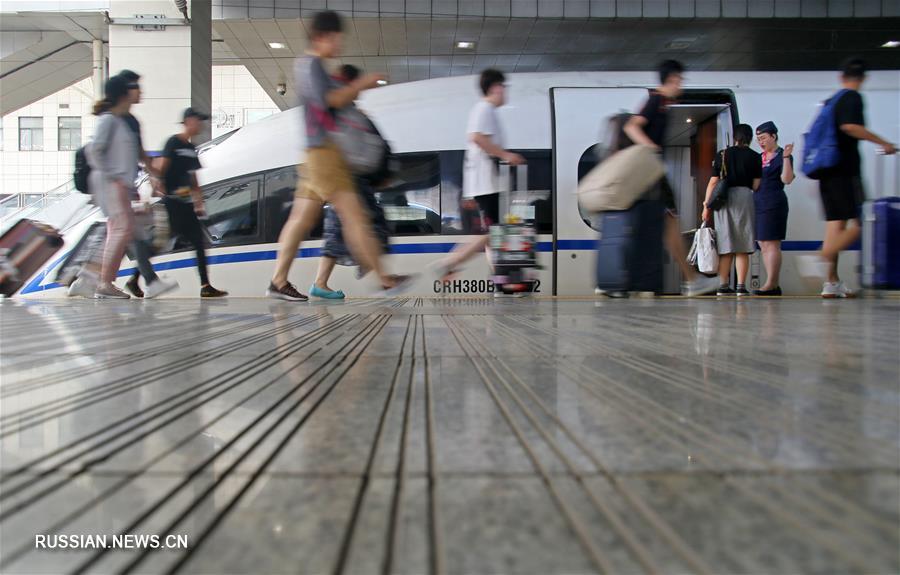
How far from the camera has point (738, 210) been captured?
5566 millimetres

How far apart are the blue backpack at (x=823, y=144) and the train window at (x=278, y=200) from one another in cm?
416

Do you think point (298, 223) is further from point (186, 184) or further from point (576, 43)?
point (576, 43)

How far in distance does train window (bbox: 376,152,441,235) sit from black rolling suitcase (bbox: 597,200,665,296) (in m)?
2.03

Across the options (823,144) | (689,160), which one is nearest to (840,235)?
(823,144)

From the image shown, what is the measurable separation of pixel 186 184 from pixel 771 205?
512cm

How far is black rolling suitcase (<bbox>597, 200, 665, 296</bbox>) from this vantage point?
408cm

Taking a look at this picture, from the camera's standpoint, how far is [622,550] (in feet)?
1.29

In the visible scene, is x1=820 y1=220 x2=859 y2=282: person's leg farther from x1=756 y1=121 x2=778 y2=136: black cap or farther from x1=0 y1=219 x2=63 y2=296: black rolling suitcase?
x1=0 y1=219 x2=63 y2=296: black rolling suitcase

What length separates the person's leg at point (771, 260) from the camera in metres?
5.30

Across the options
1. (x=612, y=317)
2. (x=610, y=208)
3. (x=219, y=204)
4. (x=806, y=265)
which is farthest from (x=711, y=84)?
(x=219, y=204)

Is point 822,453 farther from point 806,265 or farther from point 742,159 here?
point 806,265

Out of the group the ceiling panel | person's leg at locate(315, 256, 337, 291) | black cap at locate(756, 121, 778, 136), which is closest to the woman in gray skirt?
black cap at locate(756, 121, 778, 136)

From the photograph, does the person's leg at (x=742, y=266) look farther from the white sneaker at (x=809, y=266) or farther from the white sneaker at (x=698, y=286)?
the white sneaker at (x=698, y=286)

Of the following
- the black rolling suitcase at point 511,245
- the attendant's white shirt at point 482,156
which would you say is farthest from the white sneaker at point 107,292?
the black rolling suitcase at point 511,245
